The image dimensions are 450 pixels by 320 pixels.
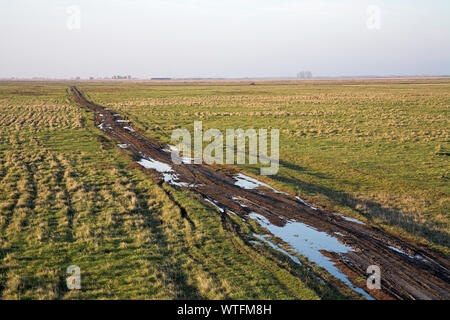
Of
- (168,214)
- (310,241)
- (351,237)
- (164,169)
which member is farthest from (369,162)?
(168,214)

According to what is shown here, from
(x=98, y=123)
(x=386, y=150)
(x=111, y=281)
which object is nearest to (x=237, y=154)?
(x=386, y=150)

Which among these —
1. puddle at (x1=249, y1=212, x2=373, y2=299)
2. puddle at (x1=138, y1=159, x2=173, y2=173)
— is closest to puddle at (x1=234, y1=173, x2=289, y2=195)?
puddle at (x1=249, y1=212, x2=373, y2=299)

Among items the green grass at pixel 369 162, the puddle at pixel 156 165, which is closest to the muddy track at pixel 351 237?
the puddle at pixel 156 165

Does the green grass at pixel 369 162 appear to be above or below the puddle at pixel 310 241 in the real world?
above

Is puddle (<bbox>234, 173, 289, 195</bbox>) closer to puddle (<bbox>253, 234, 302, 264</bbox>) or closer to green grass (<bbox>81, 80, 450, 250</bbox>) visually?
green grass (<bbox>81, 80, 450, 250</bbox>)

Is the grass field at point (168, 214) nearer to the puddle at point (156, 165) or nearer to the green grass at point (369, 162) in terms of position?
the green grass at point (369, 162)
